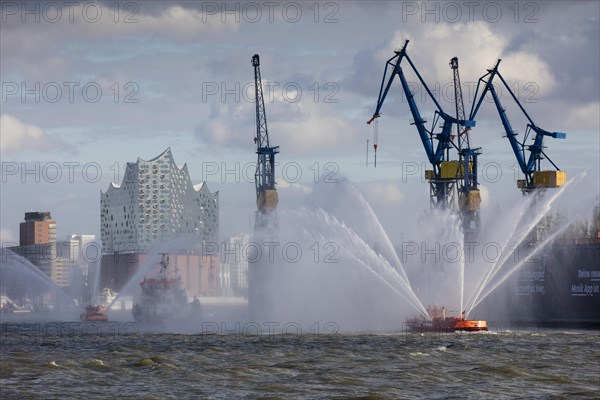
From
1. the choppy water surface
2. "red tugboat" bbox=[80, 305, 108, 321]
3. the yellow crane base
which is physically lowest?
the choppy water surface

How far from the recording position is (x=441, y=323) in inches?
3494

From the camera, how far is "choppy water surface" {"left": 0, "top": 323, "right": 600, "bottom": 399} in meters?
53.1

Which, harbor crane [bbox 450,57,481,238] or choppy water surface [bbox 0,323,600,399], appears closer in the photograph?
choppy water surface [bbox 0,323,600,399]

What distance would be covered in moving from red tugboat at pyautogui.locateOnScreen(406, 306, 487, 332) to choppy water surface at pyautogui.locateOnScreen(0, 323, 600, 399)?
2.87 ft

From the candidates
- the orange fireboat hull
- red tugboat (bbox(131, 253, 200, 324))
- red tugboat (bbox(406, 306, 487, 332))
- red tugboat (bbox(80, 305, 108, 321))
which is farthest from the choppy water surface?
red tugboat (bbox(80, 305, 108, 321))

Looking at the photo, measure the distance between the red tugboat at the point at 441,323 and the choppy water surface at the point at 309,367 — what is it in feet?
2.87

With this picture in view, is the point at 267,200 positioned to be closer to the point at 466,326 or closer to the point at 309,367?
the point at 466,326

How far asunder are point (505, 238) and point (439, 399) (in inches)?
2480

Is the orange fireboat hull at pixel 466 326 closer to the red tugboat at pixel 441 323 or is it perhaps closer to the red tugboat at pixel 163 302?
the red tugboat at pixel 441 323

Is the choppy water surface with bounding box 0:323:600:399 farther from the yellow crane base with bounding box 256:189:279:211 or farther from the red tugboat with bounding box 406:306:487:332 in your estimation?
the yellow crane base with bounding box 256:189:279:211

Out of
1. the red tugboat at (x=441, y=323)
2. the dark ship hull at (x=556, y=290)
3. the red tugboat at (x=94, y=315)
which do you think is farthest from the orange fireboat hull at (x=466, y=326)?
the red tugboat at (x=94, y=315)

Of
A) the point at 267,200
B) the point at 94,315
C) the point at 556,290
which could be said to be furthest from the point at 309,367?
the point at 94,315

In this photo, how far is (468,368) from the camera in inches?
2494

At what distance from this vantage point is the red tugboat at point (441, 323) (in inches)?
3472
